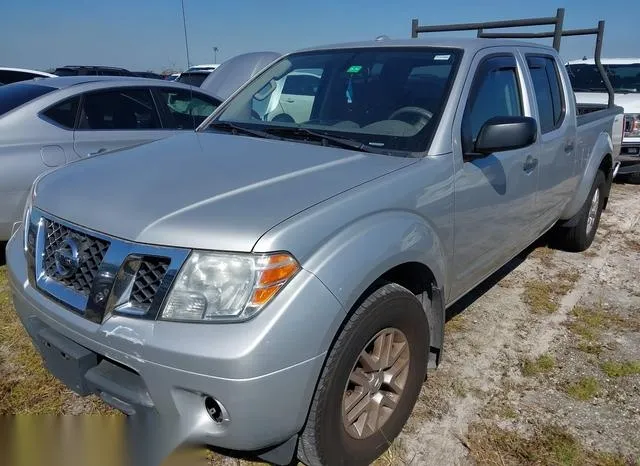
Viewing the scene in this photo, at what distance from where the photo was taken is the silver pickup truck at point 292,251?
1.79m

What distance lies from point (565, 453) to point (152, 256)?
79.1 inches

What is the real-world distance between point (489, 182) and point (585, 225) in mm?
2633

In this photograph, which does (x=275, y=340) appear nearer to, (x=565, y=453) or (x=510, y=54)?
(x=565, y=453)

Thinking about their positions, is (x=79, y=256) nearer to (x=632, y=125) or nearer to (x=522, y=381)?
(x=522, y=381)

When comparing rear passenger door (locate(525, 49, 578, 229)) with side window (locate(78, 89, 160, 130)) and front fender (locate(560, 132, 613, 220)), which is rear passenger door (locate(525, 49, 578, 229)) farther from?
side window (locate(78, 89, 160, 130))

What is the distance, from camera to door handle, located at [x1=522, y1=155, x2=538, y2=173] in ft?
10.9

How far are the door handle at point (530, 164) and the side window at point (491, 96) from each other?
0.31 meters

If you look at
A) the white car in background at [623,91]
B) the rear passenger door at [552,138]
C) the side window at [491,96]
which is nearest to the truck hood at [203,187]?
the side window at [491,96]

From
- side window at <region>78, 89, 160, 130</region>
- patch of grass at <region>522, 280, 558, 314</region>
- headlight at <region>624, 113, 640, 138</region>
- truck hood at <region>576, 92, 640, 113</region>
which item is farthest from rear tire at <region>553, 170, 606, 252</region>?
side window at <region>78, 89, 160, 130</region>

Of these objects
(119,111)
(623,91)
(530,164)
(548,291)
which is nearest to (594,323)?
(548,291)

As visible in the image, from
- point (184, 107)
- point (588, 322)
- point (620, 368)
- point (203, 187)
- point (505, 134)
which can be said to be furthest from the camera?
point (184, 107)

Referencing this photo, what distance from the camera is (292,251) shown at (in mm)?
1821

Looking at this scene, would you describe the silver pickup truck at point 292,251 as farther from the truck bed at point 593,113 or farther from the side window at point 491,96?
the truck bed at point 593,113

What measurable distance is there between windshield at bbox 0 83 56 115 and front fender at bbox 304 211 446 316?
12.1 ft
